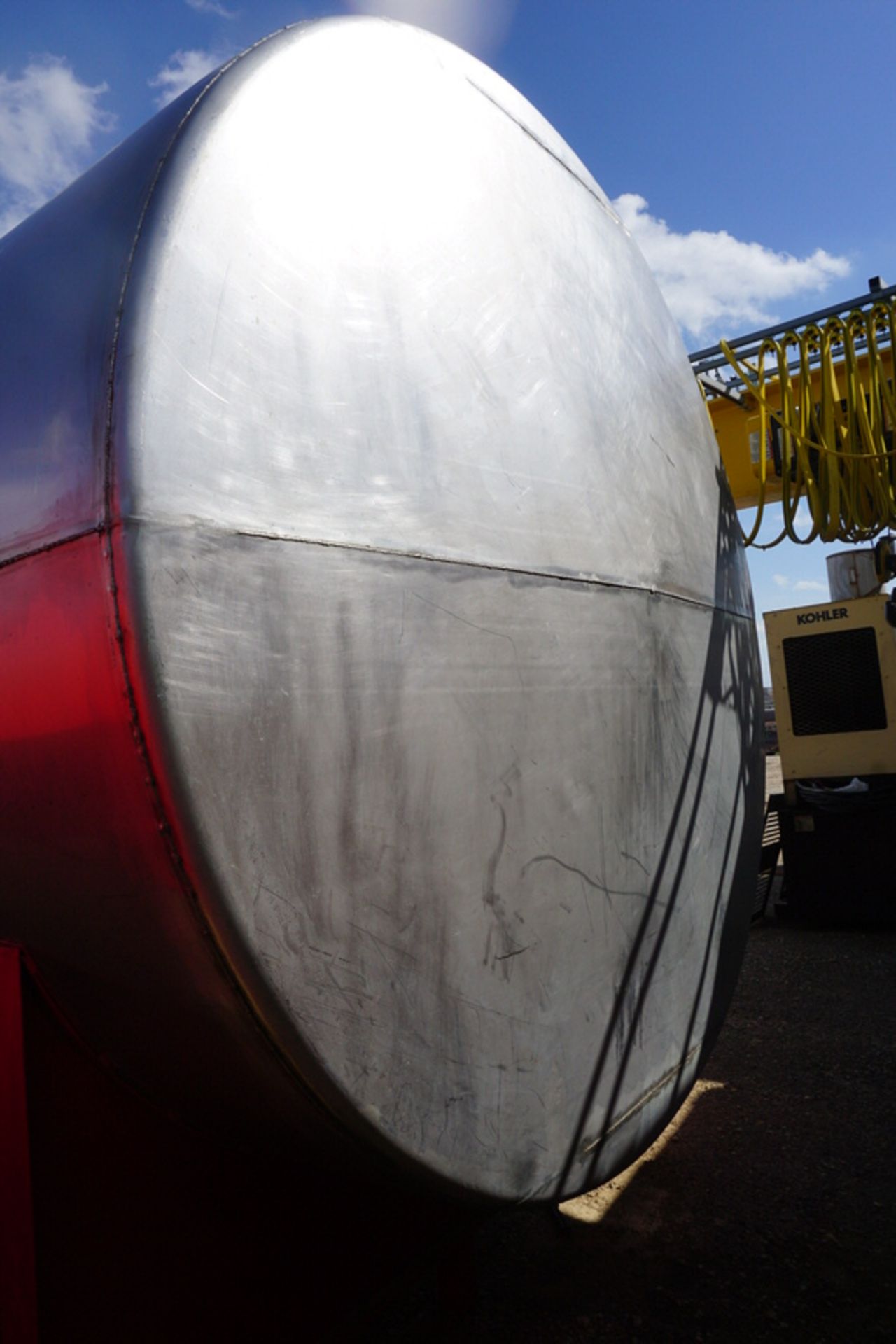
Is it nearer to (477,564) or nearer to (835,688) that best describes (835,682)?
(835,688)

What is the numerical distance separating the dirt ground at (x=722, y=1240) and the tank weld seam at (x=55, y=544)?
46.9 inches

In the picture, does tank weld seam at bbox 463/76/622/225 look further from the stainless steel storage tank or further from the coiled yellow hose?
the coiled yellow hose

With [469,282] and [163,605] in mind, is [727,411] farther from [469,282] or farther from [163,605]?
[163,605]

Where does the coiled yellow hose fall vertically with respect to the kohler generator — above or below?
above

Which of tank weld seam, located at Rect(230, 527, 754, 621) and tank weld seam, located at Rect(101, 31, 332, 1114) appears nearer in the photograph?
tank weld seam, located at Rect(101, 31, 332, 1114)

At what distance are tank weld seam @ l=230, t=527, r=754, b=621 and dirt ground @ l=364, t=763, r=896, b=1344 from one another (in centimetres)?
98

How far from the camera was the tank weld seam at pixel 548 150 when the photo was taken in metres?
1.63

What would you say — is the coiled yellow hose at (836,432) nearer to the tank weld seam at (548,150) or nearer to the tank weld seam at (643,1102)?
the tank weld seam at (548,150)

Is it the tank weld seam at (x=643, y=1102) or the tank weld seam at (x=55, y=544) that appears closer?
the tank weld seam at (x=55, y=544)

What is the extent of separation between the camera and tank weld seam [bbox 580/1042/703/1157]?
1464 millimetres

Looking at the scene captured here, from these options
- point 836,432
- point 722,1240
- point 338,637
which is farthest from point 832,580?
point 338,637

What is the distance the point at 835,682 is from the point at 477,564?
5307 mm

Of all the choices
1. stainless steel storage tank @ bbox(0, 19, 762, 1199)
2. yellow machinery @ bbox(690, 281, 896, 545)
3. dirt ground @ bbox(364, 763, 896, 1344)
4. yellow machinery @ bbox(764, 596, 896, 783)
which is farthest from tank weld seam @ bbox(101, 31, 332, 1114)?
yellow machinery @ bbox(764, 596, 896, 783)

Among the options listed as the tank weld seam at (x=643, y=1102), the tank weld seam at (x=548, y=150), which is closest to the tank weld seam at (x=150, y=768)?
the tank weld seam at (x=643, y=1102)
